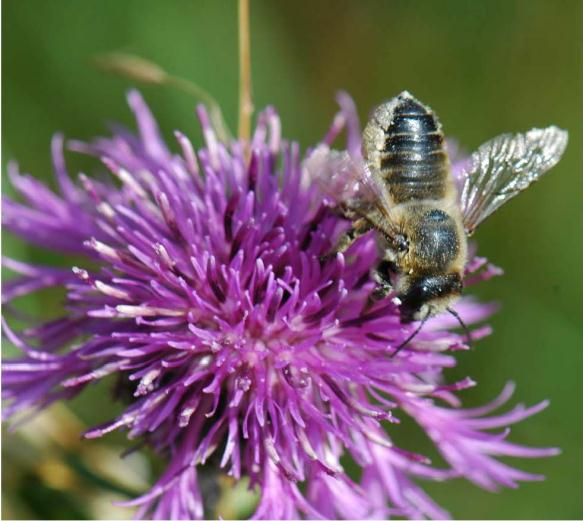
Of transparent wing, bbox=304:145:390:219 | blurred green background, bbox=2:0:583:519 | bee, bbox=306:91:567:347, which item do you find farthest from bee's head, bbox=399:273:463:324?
blurred green background, bbox=2:0:583:519

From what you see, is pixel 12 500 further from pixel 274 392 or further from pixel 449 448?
pixel 449 448

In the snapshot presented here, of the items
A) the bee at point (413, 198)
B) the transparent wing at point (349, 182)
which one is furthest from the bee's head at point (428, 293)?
the transparent wing at point (349, 182)

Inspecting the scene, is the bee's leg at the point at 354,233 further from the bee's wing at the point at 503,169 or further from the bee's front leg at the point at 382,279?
the bee's wing at the point at 503,169

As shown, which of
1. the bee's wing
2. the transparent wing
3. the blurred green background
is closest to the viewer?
the transparent wing

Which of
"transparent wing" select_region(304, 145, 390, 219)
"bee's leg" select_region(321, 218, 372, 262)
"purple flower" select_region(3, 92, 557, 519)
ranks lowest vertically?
"purple flower" select_region(3, 92, 557, 519)

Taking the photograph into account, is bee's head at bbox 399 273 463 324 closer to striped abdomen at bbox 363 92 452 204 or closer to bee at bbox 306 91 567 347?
bee at bbox 306 91 567 347

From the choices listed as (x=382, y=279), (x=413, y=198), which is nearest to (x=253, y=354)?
(x=382, y=279)

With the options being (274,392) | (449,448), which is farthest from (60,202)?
(449,448)
